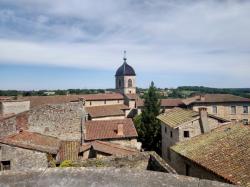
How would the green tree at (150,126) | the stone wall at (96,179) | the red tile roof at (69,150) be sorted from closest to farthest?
the stone wall at (96,179)
the red tile roof at (69,150)
the green tree at (150,126)

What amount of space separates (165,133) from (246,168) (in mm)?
17719

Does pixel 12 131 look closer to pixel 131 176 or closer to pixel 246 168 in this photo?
pixel 246 168

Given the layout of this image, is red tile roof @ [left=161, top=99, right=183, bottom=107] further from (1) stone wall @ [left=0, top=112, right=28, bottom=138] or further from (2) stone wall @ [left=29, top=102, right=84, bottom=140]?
(1) stone wall @ [left=0, top=112, right=28, bottom=138]

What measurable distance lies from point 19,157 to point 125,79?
233 feet

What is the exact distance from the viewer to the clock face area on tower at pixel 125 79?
87.3m

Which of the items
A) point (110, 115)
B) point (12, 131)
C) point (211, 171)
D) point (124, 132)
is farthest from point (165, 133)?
point (110, 115)

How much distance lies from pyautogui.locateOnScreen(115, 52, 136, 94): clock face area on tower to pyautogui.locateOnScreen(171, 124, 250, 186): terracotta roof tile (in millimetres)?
68705

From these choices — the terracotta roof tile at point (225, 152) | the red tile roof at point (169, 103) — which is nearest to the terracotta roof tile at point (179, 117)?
the terracotta roof tile at point (225, 152)

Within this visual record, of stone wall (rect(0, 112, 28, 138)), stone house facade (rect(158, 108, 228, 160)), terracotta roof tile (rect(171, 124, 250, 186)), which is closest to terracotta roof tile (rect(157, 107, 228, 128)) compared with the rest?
stone house facade (rect(158, 108, 228, 160))

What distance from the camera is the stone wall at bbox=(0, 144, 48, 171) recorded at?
661 inches

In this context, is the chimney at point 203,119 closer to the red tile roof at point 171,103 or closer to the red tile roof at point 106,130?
the red tile roof at point 106,130

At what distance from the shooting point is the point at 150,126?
4300 cm

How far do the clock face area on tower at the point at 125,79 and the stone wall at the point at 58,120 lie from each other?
62.5 metres

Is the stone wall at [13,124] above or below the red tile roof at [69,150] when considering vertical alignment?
above
